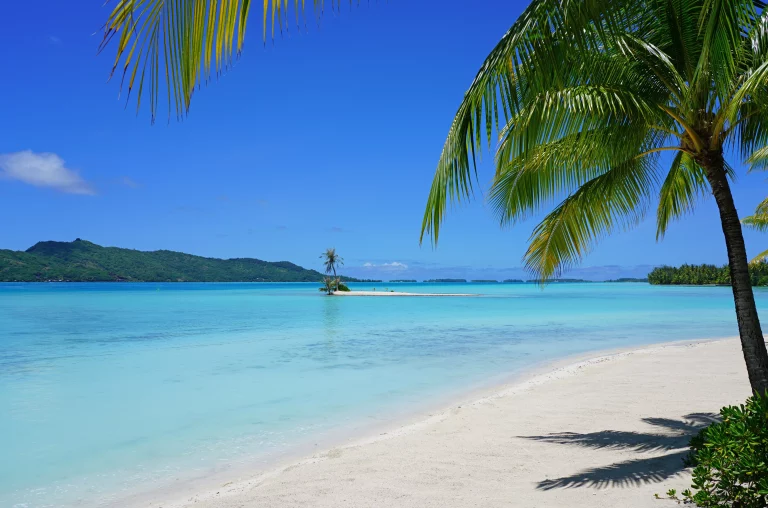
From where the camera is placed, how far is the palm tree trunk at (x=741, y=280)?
403 cm

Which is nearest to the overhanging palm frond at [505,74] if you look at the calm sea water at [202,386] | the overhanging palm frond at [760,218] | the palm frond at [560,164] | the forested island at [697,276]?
the palm frond at [560,164]

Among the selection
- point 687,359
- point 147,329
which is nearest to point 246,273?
point 147,329

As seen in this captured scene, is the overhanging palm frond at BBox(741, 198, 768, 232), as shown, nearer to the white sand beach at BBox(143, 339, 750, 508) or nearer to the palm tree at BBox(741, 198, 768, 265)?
the palm tree at BBox(741, 198, 768, 265)

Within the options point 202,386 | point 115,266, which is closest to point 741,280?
point 202,386

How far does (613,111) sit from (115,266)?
162 m

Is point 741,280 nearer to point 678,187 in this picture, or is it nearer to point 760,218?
point 678,187

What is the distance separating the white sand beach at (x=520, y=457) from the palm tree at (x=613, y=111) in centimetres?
139

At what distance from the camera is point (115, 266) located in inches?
5822

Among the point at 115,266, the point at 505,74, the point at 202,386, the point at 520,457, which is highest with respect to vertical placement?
the point at 115,266

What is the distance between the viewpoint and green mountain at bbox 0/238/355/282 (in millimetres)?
134125

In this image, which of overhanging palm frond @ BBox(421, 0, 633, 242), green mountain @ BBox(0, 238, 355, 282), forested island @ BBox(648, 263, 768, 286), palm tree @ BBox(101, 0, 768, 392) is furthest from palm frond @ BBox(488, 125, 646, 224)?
green mountain @ BBox(0, 238, 355, 282)

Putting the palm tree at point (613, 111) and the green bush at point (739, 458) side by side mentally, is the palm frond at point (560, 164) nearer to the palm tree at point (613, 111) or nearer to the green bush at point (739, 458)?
the palm tree at point (613, 111)

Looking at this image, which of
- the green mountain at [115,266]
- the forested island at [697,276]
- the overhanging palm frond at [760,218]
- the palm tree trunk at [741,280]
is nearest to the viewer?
the palm tree trunk at [741,280]

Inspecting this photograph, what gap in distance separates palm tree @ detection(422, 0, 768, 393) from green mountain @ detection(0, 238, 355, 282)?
15307cm
